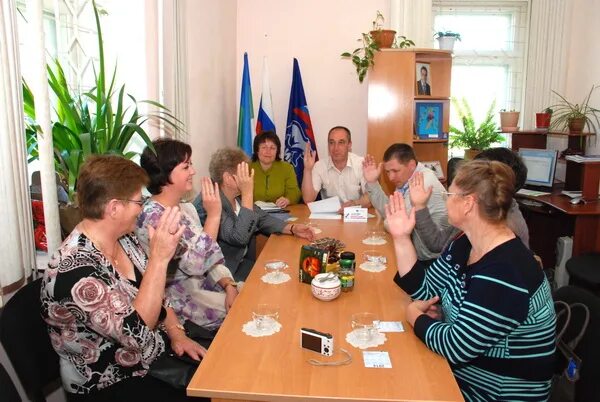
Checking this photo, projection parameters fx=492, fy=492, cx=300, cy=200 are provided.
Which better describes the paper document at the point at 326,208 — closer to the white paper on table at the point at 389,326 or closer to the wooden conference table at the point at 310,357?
the wooden conference table at the point at 310,357

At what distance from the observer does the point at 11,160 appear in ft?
5.85

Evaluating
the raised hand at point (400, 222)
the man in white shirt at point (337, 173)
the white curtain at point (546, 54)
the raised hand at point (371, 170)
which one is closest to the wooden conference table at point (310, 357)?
the raised hand at point (400, 222)

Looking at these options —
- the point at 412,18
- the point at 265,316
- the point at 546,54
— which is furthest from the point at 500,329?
the point at 546,54

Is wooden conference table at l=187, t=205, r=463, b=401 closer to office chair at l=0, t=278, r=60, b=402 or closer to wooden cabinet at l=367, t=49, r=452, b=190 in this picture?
office chair at l=0, t=278, r=60, b=402

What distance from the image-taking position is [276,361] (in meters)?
1.47

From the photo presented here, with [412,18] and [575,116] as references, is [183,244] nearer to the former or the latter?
[412,18]

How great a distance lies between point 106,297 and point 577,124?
442 centimetres

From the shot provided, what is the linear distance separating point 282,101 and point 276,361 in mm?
4034

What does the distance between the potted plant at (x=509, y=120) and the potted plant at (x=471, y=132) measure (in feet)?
0.50

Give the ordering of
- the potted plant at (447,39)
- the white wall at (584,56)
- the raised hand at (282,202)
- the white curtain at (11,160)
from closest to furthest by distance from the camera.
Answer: the white curtain at (11,160) → the raised hand at (282,202) → the white wall at (584,56) → the potted plant at (447,39)

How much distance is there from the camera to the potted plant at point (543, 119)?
4820 millimetres

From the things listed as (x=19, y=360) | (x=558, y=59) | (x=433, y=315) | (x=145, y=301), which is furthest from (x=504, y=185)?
(x=558, y=59)

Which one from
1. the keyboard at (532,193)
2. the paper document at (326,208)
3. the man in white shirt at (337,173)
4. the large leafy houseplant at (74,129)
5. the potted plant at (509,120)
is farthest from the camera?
the potted plant at (509,120)

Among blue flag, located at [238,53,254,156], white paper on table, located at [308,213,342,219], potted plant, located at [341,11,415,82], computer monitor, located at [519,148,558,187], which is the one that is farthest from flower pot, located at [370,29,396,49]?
white paper on table, located at [308,213,342,219]
